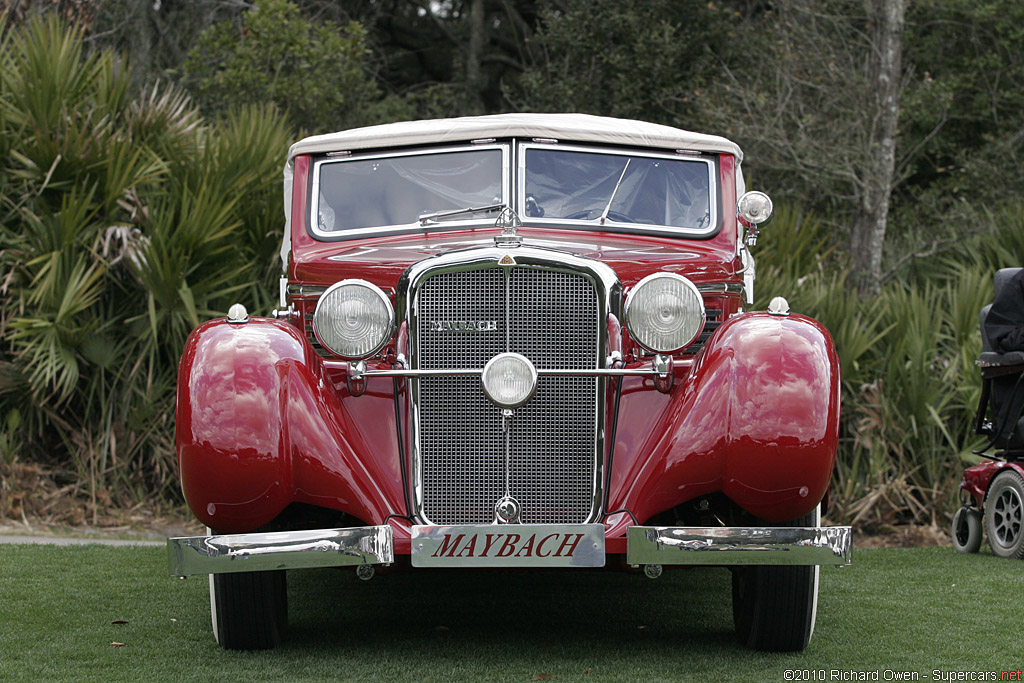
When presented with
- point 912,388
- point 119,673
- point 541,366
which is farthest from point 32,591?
point 912,388

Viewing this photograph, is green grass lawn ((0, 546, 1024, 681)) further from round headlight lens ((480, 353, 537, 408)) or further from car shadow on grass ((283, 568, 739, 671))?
round headlight lens ((480, 353, 537, 408))

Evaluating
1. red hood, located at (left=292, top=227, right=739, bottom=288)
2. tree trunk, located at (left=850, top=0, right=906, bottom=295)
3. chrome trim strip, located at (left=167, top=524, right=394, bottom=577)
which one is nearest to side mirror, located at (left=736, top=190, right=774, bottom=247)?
red hood, located at (left=292, top=227, right=739, bottom=288)

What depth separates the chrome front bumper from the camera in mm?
3746

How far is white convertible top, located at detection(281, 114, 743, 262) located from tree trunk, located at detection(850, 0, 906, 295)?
6054 mm

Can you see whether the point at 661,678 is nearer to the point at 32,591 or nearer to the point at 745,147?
the point at 32,591

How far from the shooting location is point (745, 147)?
12.8m

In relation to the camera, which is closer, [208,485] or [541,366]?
[208,485]

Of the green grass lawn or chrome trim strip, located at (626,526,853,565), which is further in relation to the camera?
the green grass lawn

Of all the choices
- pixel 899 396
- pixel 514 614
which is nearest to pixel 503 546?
pixel 514 614

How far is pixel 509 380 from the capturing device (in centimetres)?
407

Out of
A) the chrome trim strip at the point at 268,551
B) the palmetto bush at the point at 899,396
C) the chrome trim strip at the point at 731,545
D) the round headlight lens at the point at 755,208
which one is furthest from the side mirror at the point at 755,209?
the palmetto bush at the point at 899,396

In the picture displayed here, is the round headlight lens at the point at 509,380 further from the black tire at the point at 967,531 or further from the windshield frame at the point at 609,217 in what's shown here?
the black tire at the point at 967,531

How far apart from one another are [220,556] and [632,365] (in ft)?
5.34

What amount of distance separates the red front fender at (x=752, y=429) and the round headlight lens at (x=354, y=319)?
1022 mm
